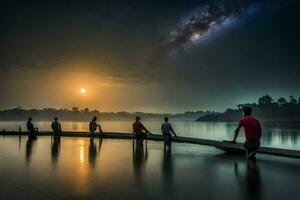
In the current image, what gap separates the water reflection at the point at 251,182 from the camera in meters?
6.59

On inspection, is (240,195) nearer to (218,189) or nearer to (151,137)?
(218,189)

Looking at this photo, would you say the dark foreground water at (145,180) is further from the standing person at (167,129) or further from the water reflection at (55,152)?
the standing person at (167,129)

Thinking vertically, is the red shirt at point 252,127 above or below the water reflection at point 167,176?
above

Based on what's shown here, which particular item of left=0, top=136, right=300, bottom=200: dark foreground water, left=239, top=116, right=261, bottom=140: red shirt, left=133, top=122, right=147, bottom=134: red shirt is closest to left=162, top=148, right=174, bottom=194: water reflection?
left=0, top=136, right=300, bottom=200: dark foreground water

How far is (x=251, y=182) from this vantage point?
7992mm

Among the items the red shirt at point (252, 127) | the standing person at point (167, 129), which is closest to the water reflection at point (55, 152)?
the standing person at point (167, 129)

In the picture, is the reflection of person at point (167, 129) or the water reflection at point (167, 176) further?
the reflection of person at point (167, 129)

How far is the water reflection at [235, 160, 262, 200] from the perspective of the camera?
6590 mm

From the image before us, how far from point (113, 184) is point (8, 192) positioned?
7.75 ft

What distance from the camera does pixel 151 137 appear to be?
2544 centimetres

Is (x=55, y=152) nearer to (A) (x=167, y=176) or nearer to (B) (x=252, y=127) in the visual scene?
(A) (x=167, y=176)

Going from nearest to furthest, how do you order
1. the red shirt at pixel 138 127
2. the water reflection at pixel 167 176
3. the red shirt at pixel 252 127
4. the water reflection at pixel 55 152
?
the water reflection at pixel 167 176
the red shirt at pixel 252 127
the water reflection at pixel 55 152
the red shirt at pixel 138 127

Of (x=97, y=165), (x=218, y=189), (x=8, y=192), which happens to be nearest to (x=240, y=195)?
(x=218, y=189)

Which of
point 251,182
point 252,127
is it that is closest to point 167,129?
point 252,127
